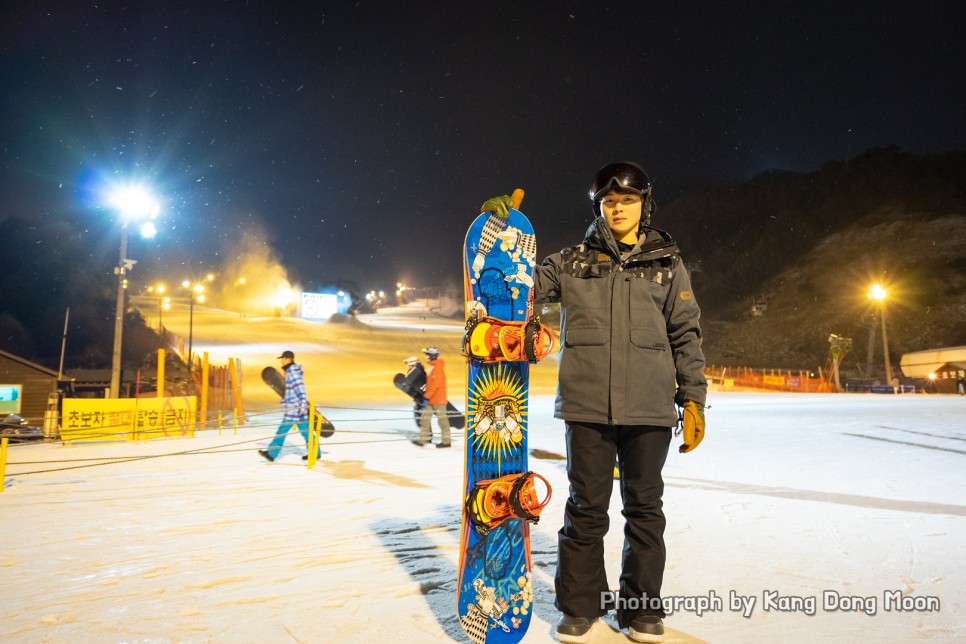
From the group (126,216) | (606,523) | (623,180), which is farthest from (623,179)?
(126,216)

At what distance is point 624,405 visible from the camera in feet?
8.21

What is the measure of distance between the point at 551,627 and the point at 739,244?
12998 cm

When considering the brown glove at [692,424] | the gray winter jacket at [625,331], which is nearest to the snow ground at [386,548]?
the brown glove at [692,424]

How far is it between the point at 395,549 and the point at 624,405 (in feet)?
7.37

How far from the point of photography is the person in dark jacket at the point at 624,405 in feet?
8.23

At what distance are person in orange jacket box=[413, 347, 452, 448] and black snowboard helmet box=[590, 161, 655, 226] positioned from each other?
737 centimetres

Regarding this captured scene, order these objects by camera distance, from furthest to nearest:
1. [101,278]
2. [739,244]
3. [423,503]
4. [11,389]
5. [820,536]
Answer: [739,244]
[101,278]
[11,389]
[423,503]
[820,536]

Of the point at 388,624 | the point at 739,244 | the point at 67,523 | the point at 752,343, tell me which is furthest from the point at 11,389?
the point at 739,244

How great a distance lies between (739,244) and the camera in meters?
119

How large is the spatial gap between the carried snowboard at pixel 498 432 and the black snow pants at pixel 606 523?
0.57 ft

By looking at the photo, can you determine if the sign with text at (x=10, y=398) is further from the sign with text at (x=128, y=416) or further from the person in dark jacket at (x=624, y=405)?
the person in dark jacket at (x=624, y=405)

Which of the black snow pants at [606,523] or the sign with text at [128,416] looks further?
the sign with text at [128,416]

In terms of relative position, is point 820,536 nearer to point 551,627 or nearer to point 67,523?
point 551,627

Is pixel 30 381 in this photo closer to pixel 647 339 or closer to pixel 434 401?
pixel 434 401
